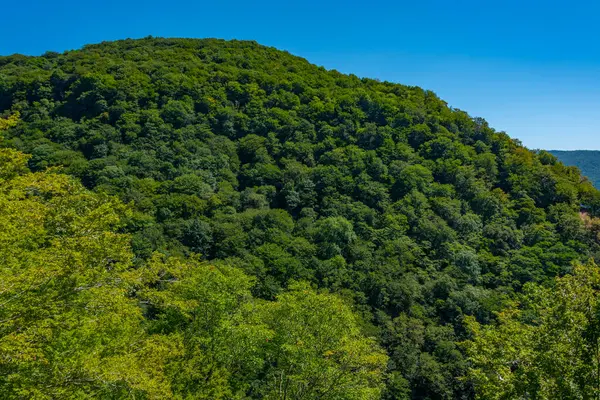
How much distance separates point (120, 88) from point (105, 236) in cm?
7071

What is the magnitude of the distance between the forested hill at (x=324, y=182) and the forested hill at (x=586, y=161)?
385 feet

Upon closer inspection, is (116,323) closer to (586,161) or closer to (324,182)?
(324,182)

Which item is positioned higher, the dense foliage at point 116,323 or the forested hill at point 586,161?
the forested hill at point 586,161

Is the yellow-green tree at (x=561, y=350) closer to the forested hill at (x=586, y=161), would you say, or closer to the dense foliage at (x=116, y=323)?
the dense foliage at (x=116, y=323)

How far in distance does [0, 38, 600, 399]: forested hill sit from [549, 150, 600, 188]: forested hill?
117436 millimetres

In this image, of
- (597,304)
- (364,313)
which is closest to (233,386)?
(597,304)

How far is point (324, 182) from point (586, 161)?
174 meters

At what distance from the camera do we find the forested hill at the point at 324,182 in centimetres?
4744

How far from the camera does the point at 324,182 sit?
66.7 meters

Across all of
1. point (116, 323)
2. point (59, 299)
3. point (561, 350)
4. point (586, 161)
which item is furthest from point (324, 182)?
point (586, 161)

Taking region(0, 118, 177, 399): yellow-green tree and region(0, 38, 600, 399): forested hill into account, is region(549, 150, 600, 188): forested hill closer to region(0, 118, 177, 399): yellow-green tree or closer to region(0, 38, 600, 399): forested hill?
region(0, 38, 600, 399): forested hill

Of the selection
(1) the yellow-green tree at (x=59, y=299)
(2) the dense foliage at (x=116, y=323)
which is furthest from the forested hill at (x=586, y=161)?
(1) the yellow-green tree at (x=59, y=299)

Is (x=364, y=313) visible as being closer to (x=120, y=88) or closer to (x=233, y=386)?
(x=233, y=386)

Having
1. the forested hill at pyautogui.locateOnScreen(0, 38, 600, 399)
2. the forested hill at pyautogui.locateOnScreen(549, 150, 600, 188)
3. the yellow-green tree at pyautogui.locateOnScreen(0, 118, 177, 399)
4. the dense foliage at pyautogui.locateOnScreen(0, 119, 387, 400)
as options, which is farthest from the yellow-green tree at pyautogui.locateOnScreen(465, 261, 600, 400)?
the forested hill at pyautogui.locateOnScreen(549, 150, 600, 188)
